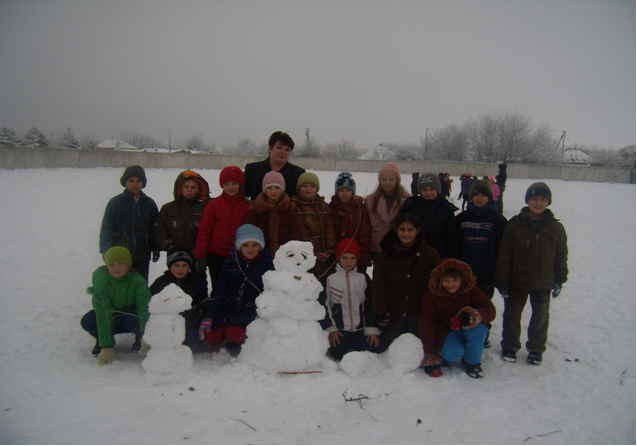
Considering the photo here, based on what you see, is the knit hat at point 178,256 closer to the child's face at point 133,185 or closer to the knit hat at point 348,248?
the child's face at point 133,185

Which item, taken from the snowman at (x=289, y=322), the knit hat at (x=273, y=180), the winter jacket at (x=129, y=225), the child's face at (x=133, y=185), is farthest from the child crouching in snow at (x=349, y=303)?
the child's face at (x=133, y=185)

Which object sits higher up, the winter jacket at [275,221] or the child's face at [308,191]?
the child's face at [308,191]

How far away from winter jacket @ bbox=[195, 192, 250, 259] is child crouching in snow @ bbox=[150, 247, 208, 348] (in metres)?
0.18

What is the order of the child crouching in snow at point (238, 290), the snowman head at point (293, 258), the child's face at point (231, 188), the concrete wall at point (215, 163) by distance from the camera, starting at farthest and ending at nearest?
the concrete wall at point (215, 163) → the child's face at point (231, 188) → the child crouching in snow at point (238, 290) → the snowman head at point (293, 258)

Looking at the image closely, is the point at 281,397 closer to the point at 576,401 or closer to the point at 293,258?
the point at 293,258

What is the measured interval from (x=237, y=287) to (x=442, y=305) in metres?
2.02

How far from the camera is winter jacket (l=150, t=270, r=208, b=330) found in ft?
11.6

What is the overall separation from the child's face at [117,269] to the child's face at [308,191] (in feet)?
6.42

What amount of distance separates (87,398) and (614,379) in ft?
15.0

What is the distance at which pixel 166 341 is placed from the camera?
2949 millimetres

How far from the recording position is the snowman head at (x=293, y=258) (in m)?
3.15

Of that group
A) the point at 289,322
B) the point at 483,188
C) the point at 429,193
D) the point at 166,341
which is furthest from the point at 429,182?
A: the point at 166,341

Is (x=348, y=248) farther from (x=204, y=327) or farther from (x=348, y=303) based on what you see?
(x=204, y=327)

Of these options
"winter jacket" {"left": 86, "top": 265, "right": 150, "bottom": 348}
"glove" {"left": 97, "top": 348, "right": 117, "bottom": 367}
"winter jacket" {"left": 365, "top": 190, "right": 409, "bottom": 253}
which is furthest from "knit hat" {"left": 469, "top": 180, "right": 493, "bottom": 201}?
"glove" {"left": 97, "top": 348, "right": 117, "bottom": 367}
